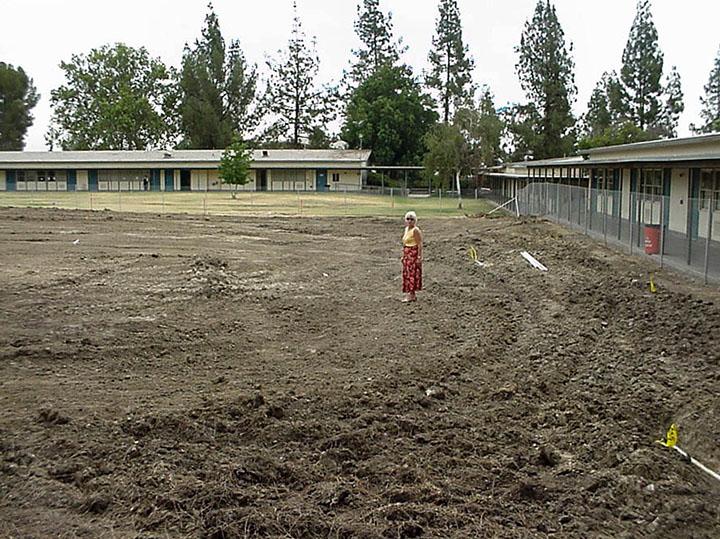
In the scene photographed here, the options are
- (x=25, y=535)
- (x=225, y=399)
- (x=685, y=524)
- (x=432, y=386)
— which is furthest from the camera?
(x=432, y=386)

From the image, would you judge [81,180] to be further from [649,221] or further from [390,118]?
[649,221]

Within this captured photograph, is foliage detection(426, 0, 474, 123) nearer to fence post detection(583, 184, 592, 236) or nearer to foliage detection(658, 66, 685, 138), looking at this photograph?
foliage detection(658, 66, 685, 138)

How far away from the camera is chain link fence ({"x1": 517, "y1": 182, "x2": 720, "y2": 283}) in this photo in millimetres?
19844

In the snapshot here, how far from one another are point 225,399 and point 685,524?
192 inches

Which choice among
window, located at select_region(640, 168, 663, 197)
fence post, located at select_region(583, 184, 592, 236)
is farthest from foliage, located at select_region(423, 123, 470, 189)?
fence post, located at select_region(583, 184, 592, 236)

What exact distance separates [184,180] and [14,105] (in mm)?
30621

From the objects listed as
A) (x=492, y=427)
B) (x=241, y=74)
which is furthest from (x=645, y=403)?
(x=241, y=74)

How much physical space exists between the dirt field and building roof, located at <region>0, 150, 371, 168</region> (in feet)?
203

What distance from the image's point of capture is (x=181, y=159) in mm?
81812

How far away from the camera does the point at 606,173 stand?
39.9m

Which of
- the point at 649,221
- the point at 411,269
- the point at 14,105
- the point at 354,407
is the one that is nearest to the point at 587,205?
the point at 649,221

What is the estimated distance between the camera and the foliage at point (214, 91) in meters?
94.2

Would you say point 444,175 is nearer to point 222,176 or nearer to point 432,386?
point 222,176

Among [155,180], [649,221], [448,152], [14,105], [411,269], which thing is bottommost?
[411,269]
